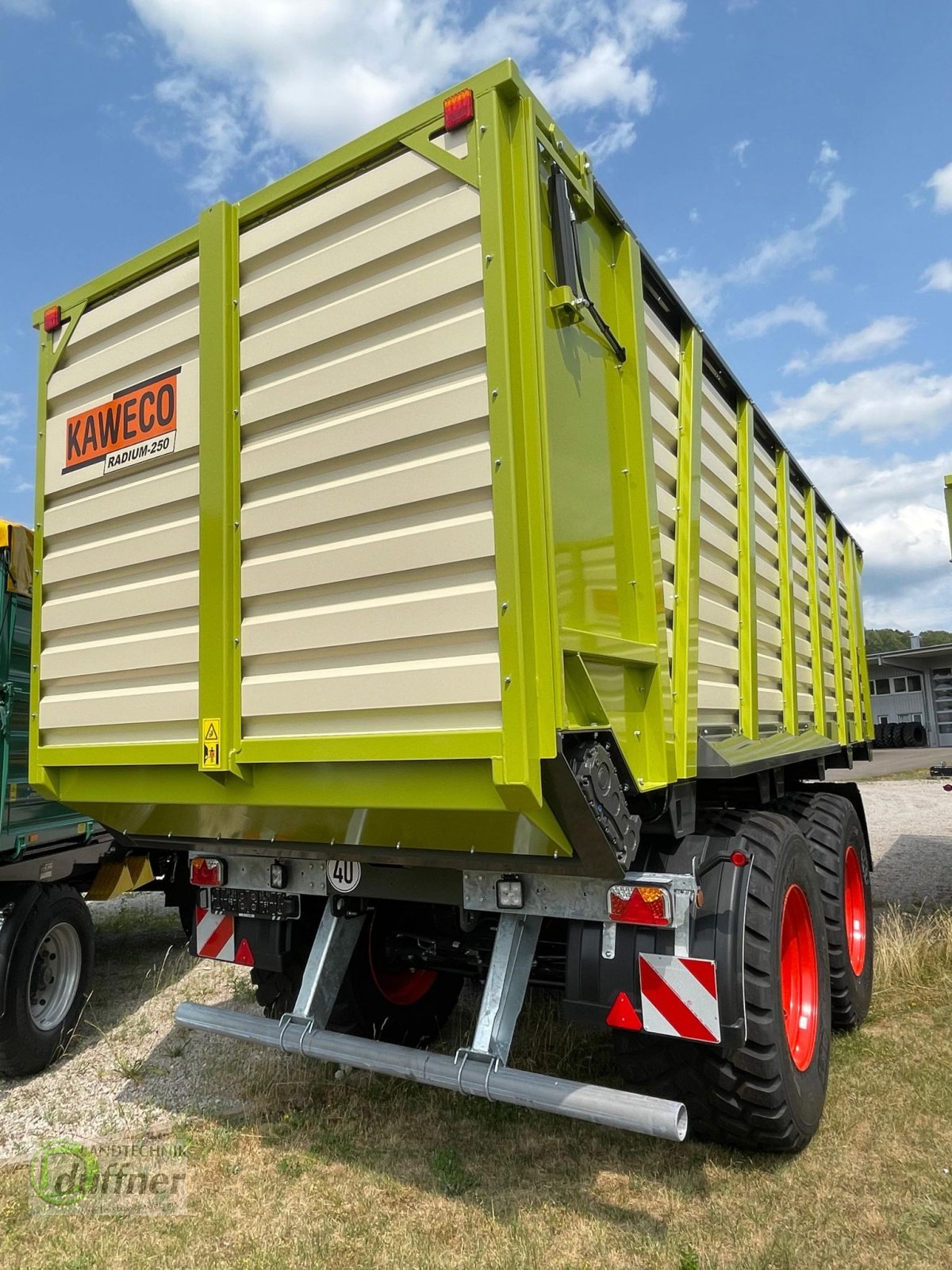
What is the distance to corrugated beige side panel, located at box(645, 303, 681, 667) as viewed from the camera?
3.19 metres

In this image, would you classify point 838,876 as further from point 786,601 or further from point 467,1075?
point 467,1075

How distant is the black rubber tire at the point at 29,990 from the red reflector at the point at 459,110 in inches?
168

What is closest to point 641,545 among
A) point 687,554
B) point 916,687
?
point 687,554

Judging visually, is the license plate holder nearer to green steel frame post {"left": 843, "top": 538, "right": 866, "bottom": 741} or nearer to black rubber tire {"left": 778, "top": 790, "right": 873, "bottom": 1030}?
black rubber tire {"left": 778, "top": 790, "right": 873, "bottom": 1030}

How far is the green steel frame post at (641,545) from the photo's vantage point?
2.87 meters

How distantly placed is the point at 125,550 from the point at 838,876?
3649 millimetres

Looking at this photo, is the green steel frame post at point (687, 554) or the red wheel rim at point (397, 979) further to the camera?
the red wheel rim at point (397, 979)

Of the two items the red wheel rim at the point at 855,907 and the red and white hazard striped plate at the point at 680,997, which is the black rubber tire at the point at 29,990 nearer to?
the red and white hazard striped plate at the point at 680,997

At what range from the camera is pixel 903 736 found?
3022cm

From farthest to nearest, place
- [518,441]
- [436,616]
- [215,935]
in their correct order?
[215,935] < [436,616] < [518,441]

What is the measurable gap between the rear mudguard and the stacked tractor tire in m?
30.2

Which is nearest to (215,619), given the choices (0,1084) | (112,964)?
(0,1084)

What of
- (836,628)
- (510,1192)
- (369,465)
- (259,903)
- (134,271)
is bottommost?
(510,1192)

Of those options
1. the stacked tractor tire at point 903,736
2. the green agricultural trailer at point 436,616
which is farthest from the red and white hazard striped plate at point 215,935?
the stacked tractor tire at point 903,736
